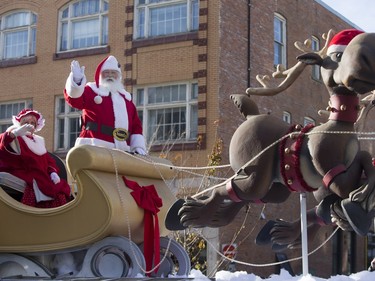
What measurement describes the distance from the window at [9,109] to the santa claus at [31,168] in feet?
36.5

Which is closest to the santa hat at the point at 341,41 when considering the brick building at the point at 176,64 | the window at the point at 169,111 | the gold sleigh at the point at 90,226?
the gold sleigh at the point at 90,226

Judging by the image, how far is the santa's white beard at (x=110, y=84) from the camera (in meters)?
6.63

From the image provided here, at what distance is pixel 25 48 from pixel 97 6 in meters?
2.35

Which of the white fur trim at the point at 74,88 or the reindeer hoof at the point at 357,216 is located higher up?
the white fur trim at the point at 74,88

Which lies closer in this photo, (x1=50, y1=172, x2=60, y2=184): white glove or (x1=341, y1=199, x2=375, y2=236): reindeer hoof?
(x1=341, y1=199, x2=375, y2=236): reindeer hoof

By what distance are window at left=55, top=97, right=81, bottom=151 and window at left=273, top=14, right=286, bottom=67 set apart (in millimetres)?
5254

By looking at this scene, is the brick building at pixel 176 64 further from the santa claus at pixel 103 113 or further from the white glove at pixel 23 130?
the white glove at pixel 23 130

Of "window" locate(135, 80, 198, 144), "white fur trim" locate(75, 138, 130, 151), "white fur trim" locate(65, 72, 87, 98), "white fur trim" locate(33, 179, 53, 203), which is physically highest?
"window" locate(135, 80, 198, 144)

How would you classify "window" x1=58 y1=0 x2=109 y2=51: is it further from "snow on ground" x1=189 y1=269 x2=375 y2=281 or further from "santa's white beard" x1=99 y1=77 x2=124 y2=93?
"snow on ground" x1=189 y1=269 x2=375 y2=281

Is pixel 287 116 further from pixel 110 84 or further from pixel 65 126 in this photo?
pixel 110 84

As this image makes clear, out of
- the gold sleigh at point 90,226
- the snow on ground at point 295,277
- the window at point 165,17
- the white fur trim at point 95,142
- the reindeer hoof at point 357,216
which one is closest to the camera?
the snow on ground at point 295,277

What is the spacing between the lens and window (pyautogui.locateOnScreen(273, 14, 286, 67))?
58.9 feet

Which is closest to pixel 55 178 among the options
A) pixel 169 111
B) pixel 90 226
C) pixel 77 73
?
pixel 90 226

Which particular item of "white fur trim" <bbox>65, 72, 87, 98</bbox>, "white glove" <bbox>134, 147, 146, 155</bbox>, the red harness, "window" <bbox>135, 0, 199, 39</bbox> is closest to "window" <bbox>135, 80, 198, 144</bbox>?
"window" <bbox>135, 0, 199, 39</bbox>
